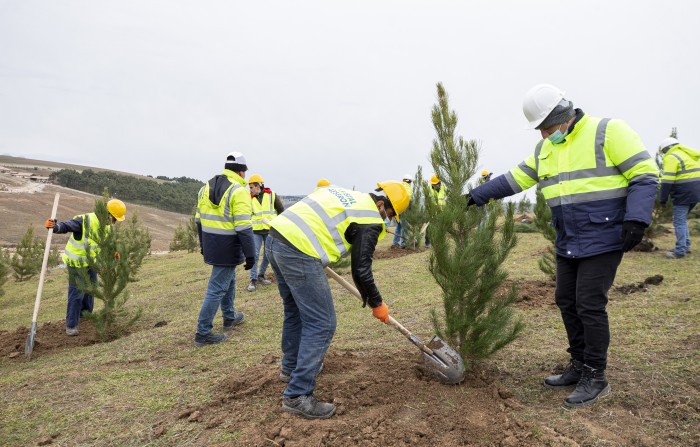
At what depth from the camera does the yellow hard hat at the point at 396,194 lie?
10.9ft

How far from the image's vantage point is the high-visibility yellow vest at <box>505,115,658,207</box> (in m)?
2.87

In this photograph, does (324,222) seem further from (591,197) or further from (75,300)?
(75,300)

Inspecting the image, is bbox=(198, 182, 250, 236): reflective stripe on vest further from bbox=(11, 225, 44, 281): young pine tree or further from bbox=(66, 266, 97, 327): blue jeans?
bbox=(11, 225, 44, 281): young pine tree

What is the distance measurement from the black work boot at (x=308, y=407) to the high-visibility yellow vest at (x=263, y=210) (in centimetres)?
562

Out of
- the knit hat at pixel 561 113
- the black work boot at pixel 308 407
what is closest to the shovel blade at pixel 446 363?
the black work boot at pixel 308 407

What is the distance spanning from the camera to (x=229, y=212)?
17.4ft

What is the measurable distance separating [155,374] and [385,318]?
254cm

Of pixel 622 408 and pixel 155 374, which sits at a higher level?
pixel 622 408

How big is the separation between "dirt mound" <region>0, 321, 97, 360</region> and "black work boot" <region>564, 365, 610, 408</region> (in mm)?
5917

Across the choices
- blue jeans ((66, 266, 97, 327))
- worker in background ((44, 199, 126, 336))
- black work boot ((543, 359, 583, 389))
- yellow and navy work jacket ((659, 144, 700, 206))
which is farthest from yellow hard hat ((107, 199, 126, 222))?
yellow and navy work jacket ((659, 144, 700, 206))

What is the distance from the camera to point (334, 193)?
10.8 ft

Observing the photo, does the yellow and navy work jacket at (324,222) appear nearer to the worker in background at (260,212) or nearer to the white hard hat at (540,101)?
the white hard hat at (540,101)

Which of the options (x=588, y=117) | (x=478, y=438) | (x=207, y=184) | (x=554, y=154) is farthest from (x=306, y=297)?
(x=207, y=184)

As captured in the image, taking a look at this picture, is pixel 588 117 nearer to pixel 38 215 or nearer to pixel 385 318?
pixel 385 318
